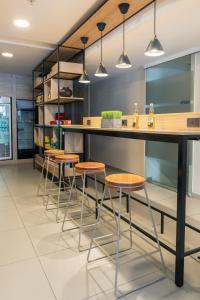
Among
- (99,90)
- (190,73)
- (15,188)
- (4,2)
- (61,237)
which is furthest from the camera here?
(99,90)

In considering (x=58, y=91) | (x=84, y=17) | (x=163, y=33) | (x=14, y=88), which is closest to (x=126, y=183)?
(x=163, y=33)

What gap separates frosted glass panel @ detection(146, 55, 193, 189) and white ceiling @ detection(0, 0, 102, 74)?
1.76 metres

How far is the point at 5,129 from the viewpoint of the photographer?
716 centimetres

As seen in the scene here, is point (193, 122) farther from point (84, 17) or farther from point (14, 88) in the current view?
point (14, 88)

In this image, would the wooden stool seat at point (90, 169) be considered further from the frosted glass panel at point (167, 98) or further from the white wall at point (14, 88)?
the white wall at point (14, 88)

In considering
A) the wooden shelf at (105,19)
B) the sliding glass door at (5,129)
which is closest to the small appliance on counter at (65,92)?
the wooden shelf at (105,19)

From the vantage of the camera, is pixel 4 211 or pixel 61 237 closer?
pixel 61 237

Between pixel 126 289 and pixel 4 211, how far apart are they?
217cm

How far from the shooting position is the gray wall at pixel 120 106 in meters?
5.12

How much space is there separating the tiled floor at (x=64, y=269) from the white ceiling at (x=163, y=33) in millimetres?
2333

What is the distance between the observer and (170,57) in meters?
4.13

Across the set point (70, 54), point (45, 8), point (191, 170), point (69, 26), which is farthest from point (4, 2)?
point (191, 170)

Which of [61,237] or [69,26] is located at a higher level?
[69,26]

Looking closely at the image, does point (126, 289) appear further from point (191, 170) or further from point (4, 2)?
point (4, 2)
